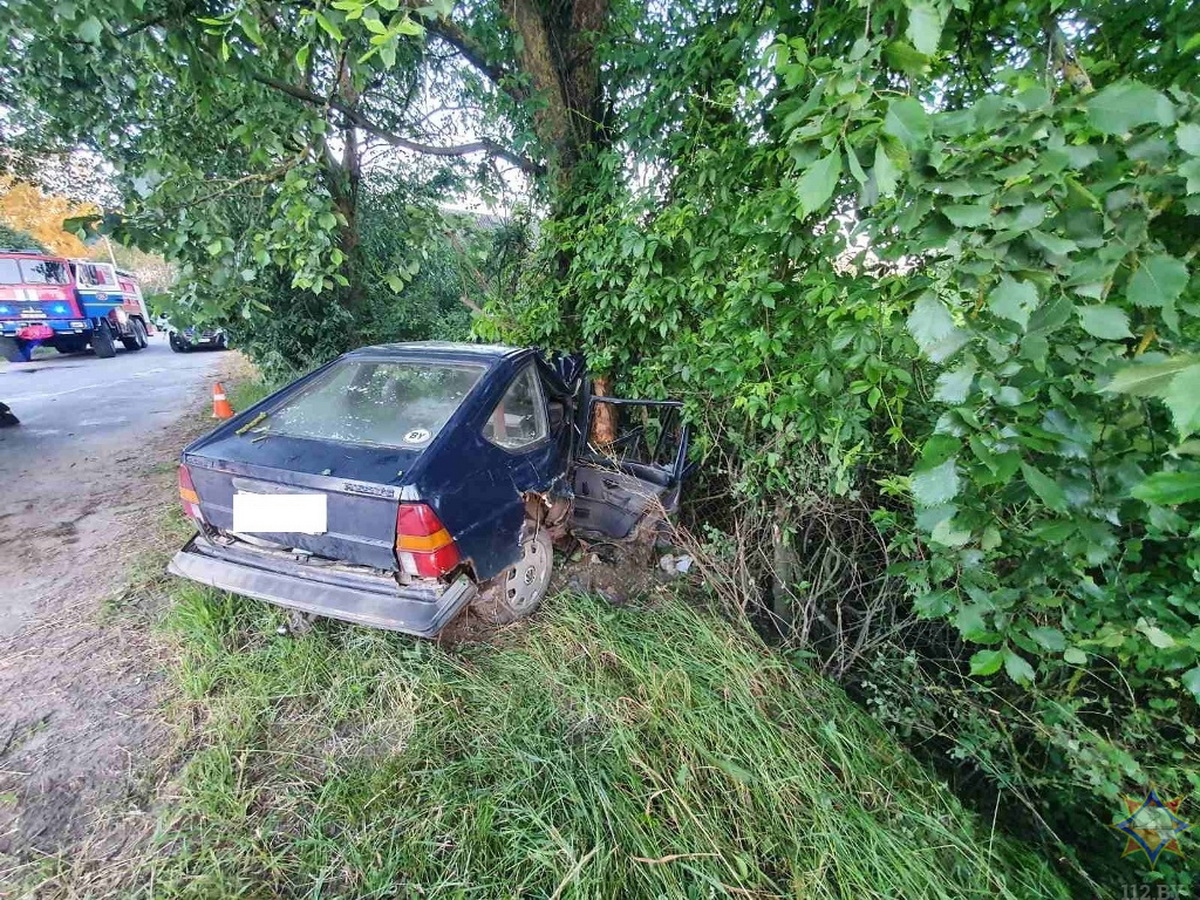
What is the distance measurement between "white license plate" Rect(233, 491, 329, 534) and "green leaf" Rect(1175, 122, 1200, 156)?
256cm

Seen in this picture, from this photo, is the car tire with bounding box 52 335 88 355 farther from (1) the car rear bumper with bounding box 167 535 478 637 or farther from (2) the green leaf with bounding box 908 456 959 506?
(2) the green leaf with bounding box 908 456 959 506

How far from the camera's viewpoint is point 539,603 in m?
2.88

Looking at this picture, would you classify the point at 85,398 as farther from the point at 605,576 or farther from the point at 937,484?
the point at 937,484

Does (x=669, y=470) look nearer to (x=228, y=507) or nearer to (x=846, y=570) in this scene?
(x=846, y=570)

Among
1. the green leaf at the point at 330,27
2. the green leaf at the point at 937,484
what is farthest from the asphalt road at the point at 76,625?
the green leaf at the point at 330,27

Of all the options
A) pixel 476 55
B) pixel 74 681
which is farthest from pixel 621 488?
pixel 476 55

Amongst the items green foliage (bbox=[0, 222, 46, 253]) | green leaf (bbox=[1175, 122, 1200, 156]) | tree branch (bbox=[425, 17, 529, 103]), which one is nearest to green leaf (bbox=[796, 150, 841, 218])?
green leaf (bbox=[1175, 122, 1200, 156])

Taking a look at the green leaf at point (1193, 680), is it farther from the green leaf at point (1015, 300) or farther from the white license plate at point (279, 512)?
the white license plate at point (279, 512)

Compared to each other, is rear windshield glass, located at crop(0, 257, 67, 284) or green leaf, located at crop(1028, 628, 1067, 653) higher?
rear windshield glass, located at crop(0, 257, 67, 284)

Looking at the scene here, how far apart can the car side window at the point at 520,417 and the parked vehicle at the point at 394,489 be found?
0.01 meters

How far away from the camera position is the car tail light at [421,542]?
2033 mm

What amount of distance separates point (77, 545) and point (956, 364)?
5273 millimetres

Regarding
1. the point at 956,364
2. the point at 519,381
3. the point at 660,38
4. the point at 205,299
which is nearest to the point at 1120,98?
the point at 956,364

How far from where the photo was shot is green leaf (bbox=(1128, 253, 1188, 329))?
859mm
